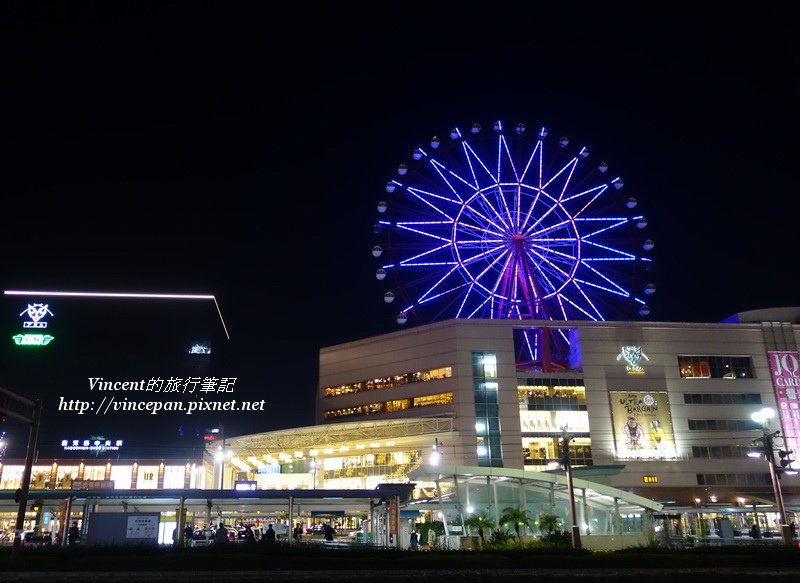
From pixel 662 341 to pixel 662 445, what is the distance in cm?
1133

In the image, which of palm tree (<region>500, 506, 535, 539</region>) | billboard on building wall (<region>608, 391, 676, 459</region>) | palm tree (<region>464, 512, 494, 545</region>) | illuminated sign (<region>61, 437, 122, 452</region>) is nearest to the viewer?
palm tree (<region>500, 506, 535, 539</region>)

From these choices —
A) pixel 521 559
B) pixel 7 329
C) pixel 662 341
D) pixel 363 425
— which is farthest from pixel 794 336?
pixel 7 329

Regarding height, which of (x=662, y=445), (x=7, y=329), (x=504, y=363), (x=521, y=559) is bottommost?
(x=521, y=559)

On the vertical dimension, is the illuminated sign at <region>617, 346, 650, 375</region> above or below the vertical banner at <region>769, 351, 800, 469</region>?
above

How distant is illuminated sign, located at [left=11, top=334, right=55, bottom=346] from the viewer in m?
90.1

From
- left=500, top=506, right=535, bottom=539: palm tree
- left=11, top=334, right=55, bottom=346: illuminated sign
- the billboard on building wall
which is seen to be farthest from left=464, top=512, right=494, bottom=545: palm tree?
left=11, top=334, right=55, bottom=346: illuminated sign

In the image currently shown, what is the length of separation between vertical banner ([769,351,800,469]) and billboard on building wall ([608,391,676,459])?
36.9 ft

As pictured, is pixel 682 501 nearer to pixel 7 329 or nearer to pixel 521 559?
pixel 521 559

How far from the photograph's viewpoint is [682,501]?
234 ft

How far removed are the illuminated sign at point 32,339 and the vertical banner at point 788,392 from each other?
84.7 metres

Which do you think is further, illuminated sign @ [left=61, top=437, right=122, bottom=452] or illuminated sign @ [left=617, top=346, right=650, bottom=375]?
illuminated sign @ [left=61, top=437, right=122, bottom=452]

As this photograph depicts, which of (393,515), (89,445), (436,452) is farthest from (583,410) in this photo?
(89,445)

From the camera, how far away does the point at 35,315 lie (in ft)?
301

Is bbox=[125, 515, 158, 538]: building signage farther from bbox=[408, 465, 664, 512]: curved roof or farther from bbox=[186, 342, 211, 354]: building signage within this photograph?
bbox=[186, 342, 211, 354]: building signage
